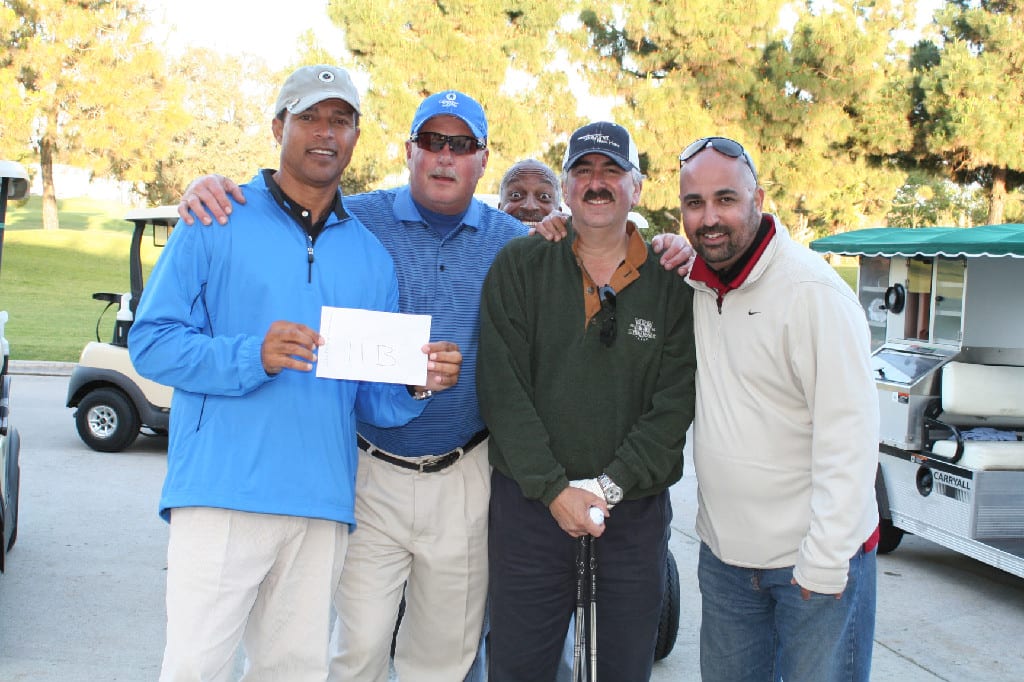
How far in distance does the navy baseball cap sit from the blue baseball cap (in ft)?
1.27

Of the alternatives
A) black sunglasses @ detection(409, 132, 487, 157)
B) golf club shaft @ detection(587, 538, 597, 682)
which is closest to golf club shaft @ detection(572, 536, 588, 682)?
golf club shaft @ detection(587, 538, 597, 682)

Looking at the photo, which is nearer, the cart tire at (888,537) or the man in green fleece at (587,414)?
the man in green fleece at (587,414)

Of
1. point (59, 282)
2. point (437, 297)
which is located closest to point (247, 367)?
Result: point (437, 297)

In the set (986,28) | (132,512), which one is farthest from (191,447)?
(986,28)

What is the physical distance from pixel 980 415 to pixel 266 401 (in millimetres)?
5216

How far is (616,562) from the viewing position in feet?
10.4

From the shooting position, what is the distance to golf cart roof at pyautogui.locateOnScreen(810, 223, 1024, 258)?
590cm

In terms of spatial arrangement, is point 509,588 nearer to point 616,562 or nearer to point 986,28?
point 616,562

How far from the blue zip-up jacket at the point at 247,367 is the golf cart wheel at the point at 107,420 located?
6846 millimetres

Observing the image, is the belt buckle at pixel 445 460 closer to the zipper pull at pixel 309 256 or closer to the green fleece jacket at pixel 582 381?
the green fleece jacket at pixel 582 381

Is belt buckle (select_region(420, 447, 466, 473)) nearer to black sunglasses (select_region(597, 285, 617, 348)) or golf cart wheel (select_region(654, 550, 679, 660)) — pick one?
black sunglasses (select_region(597, 285, 617, 348))

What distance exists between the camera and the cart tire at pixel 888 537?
6.85 meters

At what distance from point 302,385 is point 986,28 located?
79.0 feet

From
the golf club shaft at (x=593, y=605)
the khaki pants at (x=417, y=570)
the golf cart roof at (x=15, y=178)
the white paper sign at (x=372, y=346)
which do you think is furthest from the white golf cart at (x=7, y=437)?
the golf club shaft at (x=593, y=605)
